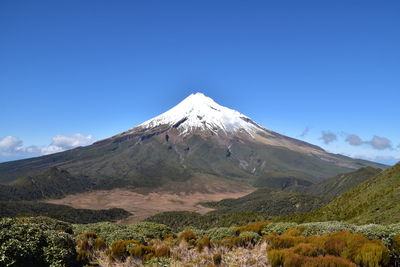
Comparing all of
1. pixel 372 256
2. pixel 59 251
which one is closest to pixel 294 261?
pixel 372 256

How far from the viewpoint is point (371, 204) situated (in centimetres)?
3162

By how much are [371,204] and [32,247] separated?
1310 inches

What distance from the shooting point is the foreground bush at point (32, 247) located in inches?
368

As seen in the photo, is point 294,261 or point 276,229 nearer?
point 294,261

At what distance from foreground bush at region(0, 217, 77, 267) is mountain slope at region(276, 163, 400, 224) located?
23.9 metres

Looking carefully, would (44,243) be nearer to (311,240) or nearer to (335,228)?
(311,240)

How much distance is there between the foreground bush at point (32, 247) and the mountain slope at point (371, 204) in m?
23.9

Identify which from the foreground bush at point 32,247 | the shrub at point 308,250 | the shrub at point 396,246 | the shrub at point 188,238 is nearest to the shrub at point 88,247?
the foreground bush at point 32,247

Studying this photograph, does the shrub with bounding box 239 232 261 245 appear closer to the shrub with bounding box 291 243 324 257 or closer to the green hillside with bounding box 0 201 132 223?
the shrub with bounding box 291 243 324 257

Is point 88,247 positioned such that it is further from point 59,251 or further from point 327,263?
point 327,263

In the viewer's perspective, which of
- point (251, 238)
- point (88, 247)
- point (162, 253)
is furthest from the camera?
point (251, 238)

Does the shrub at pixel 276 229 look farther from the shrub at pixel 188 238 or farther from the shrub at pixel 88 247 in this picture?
the shrub at pixel 88 247

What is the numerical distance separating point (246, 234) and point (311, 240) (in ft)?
13.1

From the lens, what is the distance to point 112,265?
37.0 feet
